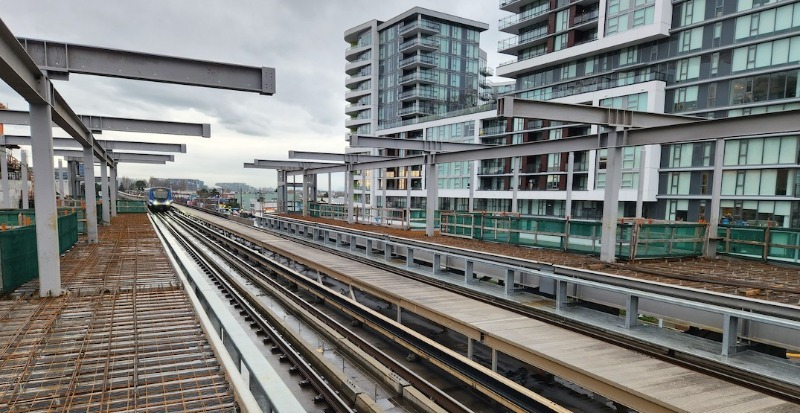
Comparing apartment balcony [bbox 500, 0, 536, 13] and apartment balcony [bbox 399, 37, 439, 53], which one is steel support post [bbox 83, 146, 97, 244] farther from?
apartment balcony [bbox 399, 37, 439, 53]

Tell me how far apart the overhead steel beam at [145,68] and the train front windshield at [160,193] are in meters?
38.6

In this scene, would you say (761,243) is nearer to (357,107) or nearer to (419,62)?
(419,62)

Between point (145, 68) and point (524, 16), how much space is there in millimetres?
47468

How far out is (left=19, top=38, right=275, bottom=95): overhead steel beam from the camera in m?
8.53

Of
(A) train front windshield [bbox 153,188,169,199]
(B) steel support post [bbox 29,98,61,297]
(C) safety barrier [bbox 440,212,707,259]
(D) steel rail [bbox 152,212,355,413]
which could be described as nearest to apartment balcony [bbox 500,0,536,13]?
(C) safety barrier [bbox 440,212,707,259]

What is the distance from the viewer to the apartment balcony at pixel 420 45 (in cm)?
6256

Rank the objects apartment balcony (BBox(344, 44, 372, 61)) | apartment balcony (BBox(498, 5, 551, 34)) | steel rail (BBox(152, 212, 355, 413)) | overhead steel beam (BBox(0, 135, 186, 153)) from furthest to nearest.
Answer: apartment balcony (BBox(344, 44, 372, 61))
apartment balcony (BBox(498, 5, 551, 34))
overhead steel beam (BBox(0, 135, 186, 153))
steel rail (BBox(152, 212, 355, 413))

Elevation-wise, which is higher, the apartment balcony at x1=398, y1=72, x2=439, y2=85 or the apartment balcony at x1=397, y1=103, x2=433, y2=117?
the apartment balcony at x1=398, y1=72, x2=439, y2=85

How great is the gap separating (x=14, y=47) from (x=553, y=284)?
35.6 feet

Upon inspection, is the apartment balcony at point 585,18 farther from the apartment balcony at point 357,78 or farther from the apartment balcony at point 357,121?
the apartment balcony at point 357,121

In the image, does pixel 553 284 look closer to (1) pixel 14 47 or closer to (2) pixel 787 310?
(2) pixel 787 310

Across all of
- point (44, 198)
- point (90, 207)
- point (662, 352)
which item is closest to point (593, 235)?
point (662, 352)

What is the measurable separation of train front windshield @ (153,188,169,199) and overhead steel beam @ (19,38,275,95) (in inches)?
1520

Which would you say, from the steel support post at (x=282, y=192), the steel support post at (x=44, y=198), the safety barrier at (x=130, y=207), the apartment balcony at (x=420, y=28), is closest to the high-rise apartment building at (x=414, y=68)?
the apartment balcony at (x=420, y=28)
